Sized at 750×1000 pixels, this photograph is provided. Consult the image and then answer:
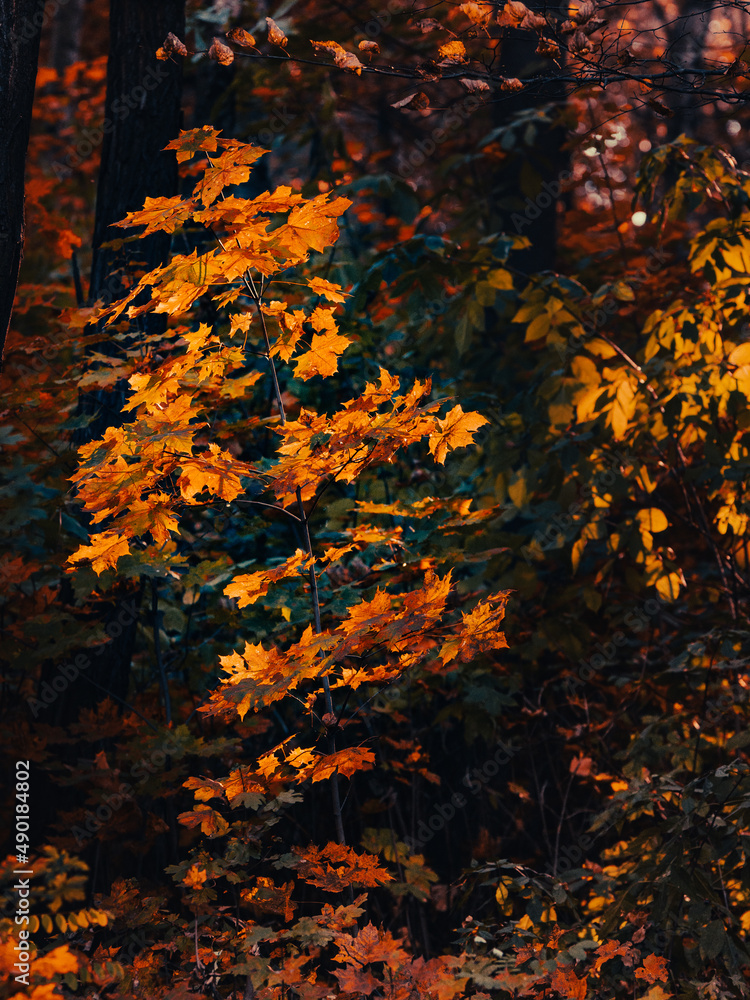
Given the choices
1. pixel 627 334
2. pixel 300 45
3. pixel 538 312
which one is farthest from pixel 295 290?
pixel 300 45

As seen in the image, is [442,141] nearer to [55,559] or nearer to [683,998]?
[55,559]

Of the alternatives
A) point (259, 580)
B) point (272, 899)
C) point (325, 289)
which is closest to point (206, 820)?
point (272, 899)

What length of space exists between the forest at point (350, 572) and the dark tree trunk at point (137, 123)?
2 centimetres

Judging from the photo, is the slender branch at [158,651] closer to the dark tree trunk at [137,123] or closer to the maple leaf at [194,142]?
the dark tree trunk at [137,123]

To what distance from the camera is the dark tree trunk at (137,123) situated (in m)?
3.88

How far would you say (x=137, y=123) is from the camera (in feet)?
12.8

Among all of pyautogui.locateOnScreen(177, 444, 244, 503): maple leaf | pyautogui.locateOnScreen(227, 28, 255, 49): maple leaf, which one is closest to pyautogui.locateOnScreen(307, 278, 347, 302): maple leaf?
pyautogui.locateOnScreen(177, 444, 244, 503): maple leaf

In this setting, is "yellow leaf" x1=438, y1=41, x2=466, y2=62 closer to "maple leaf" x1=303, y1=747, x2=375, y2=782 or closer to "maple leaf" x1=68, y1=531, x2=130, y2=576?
"maple leaf" x1=68, y1=531, x2=130, y2=576

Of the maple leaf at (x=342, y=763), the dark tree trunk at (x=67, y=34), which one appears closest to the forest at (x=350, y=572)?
the maple leaf at (x=342, y=763)

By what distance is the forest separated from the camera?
87.0 inches

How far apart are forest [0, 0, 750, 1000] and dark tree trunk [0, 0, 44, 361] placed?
0.03 feet

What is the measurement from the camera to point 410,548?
2891 mm

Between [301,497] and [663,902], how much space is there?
1642 millimetres

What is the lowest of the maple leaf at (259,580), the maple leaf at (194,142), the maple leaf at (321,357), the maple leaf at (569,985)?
the maple leaf at (569,985)
